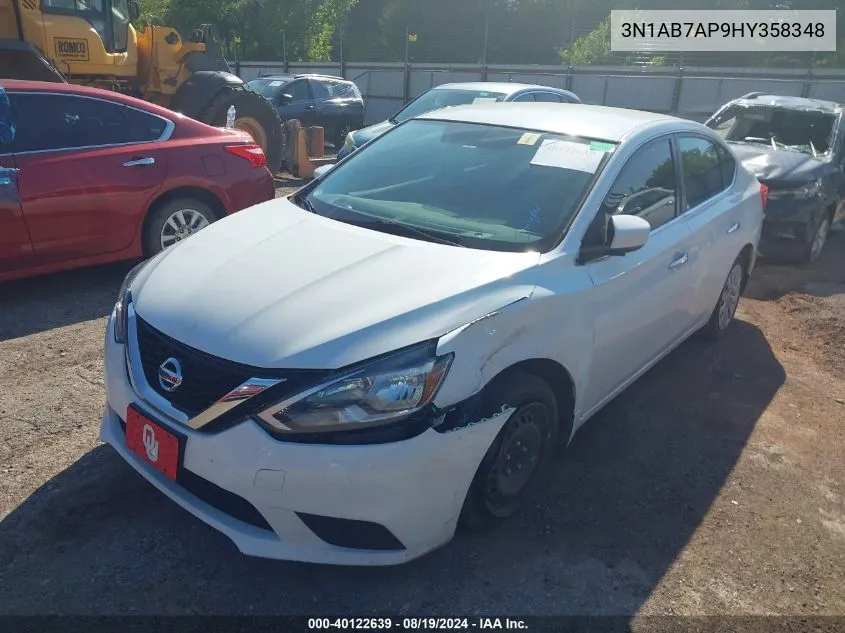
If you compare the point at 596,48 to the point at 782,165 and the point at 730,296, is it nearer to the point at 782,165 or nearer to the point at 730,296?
the point at 782,165

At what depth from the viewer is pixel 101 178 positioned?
517cm

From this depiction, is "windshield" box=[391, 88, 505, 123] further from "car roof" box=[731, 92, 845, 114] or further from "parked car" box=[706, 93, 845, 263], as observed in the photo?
"car roof" box=[731, 92, 845, 114]

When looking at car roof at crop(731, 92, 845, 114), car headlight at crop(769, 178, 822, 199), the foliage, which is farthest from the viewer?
the foliage

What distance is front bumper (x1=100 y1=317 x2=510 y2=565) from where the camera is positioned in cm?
231

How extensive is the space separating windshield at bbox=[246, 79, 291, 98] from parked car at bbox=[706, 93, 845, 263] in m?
9.20

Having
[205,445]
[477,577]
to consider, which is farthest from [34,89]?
[477,577]

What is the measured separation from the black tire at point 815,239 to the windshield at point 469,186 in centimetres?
491

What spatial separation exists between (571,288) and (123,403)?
1810 mm

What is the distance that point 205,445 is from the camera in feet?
7.83

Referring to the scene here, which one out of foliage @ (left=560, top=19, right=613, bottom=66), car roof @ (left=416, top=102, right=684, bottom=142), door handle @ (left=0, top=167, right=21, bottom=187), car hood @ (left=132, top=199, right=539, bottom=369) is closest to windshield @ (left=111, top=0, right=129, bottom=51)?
door handle @ (left=0, top=167, right=21, bottom=187)

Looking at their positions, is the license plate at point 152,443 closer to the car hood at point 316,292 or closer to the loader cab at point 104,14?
the car hood at point 316,292

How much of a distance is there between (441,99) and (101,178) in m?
6.08

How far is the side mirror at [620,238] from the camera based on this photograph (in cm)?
311

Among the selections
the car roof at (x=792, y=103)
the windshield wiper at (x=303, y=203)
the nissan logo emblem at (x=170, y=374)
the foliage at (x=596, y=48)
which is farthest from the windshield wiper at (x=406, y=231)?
the foliage at (x=596, y=48)
